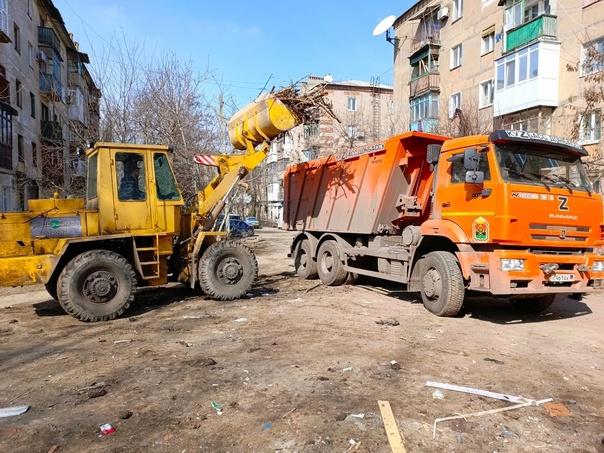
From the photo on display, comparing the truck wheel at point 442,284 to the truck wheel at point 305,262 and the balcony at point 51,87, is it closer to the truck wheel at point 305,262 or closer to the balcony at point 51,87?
the truck wheel at point 305,262

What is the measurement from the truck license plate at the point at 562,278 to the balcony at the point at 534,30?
1678 centimetres

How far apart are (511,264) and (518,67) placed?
17.9 meters

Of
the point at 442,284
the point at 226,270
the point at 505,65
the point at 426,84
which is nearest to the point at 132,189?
the point at 226,270

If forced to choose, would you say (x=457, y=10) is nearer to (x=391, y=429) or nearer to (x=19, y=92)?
(x=19, y=92)

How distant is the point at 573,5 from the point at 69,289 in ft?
70.9

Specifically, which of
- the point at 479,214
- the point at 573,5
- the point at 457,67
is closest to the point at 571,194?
the point at 479,214

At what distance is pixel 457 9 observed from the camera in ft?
90.7

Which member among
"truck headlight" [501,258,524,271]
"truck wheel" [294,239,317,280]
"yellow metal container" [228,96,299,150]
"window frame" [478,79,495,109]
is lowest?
"truck wheel" [294,239,317,280]

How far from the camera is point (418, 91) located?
94.8ft

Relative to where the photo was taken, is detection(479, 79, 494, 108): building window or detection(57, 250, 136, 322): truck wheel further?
detection(479, 79, 494, 108): building window

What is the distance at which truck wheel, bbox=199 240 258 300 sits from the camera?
838 centimetres

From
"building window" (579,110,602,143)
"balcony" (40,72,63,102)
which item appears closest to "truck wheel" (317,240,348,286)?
"building window" (579,110,602,143)

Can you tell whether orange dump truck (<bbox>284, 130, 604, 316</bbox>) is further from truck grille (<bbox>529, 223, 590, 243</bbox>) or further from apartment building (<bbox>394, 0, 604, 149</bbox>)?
apartment building (<bbox>394, 0, 604, 149</bbox>)

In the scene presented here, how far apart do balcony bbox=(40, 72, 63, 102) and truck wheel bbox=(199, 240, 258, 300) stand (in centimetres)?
1460
